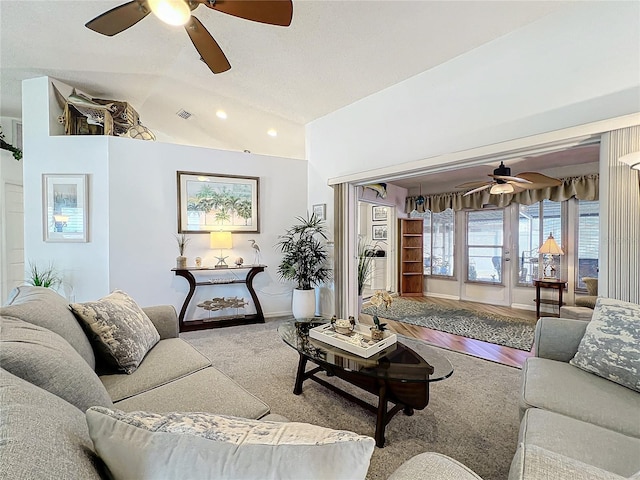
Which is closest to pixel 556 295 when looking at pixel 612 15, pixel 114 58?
pixel 612 15

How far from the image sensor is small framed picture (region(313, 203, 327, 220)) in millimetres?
4469

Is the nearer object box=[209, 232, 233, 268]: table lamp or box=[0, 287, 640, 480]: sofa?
box=[0, 287, 640, 480]: sofa

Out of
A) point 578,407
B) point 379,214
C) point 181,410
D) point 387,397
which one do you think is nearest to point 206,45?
point 181,410

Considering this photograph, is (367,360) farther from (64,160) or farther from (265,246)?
(64,160)

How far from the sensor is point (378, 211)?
6906 millimetres

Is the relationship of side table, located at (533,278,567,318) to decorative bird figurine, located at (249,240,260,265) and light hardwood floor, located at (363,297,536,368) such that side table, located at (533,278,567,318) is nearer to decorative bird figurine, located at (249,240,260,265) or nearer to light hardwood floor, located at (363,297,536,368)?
light hardwood floor, located at (363,297,536,368)

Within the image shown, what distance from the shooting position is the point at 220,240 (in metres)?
4.01

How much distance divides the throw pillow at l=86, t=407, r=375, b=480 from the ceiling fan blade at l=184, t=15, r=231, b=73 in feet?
7.21

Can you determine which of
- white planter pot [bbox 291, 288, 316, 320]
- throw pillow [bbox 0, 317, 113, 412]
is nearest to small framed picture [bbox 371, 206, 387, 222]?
white planter pot [bbox 291, 288, 316, 320]

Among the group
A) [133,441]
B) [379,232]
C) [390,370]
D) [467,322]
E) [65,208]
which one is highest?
[65,208]

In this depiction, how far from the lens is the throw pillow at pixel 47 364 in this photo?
85 cm

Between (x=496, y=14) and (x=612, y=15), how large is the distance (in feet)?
2.44

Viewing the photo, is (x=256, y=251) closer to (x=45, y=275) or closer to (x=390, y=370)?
(x=45, y=275)

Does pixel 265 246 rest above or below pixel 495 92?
below
